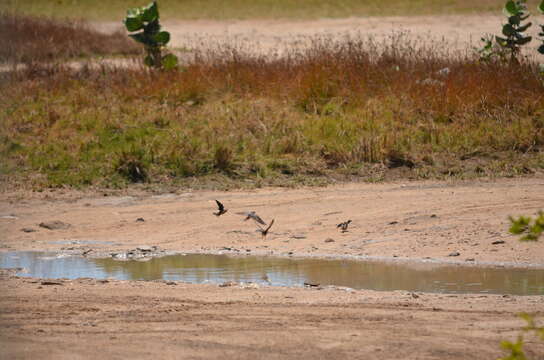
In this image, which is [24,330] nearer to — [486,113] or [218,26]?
[486,113]

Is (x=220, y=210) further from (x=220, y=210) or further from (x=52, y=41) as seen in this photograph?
(x=52, y=41)

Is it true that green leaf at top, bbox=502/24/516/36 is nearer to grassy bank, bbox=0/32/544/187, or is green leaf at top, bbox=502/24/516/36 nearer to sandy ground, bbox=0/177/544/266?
grassy bank, bbox=0/32/544/187

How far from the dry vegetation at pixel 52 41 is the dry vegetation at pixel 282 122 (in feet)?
16.1

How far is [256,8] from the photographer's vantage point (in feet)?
118

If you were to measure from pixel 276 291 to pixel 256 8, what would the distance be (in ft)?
98.6

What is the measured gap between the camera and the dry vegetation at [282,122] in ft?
38.6

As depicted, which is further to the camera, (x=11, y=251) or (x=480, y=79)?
(x=480, y=79)

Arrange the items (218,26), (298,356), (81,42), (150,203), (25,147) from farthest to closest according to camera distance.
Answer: (218,26)
(81,42)
(25,147)
(150,203)
(298,356)

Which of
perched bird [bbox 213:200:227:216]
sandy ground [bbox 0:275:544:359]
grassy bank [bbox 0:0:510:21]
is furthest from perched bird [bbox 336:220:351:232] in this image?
grassy bank [bbox 0:0:510:21]

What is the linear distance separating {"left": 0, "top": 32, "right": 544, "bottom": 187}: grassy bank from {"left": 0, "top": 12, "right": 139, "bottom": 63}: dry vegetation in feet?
16.3

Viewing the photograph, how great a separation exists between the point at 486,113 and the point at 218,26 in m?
19.7

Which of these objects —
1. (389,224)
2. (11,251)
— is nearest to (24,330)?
(11,251)

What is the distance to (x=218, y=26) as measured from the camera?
1226 inches

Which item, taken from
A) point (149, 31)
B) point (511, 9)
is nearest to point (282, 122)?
point (149, 31)
